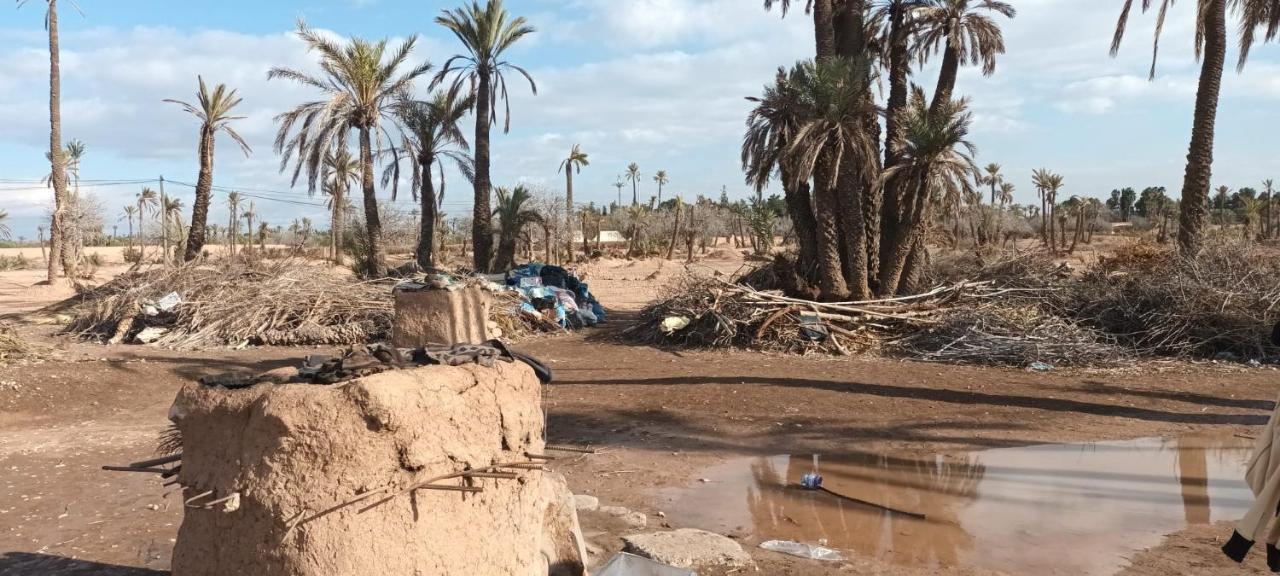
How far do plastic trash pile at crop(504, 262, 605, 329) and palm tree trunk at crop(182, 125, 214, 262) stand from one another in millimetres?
10829

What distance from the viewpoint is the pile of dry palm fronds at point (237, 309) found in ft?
54.4

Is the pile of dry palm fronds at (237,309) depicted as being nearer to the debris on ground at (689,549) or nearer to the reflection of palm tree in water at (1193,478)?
the debris on ground at (689,549)

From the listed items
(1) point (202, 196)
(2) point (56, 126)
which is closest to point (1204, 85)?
(1) point (202, 196)

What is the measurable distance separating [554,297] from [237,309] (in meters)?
6.79

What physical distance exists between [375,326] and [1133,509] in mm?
14192

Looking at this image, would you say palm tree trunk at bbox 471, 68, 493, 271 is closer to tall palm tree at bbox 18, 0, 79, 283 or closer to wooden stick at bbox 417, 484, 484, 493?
tall palm tree at bbox 18, 0, 79, 283

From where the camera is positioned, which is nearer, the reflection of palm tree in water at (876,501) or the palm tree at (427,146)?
the reflection of palm tree in water at (876,501)

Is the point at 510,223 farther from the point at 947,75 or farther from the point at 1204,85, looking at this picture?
the point at 1204,85

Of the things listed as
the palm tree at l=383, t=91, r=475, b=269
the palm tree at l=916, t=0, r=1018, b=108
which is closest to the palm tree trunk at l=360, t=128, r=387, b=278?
the palm tree at l=383, t=91, r=475, b=269

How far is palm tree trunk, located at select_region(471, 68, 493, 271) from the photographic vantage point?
25.8 metres

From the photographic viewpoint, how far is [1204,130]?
55.1ft

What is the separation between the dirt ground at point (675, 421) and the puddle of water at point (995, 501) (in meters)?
0.26

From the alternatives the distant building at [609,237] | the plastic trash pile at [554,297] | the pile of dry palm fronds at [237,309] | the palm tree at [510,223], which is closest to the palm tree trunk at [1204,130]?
the plastic trash pile at [554,297]

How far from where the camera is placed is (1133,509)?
6.65 metres
